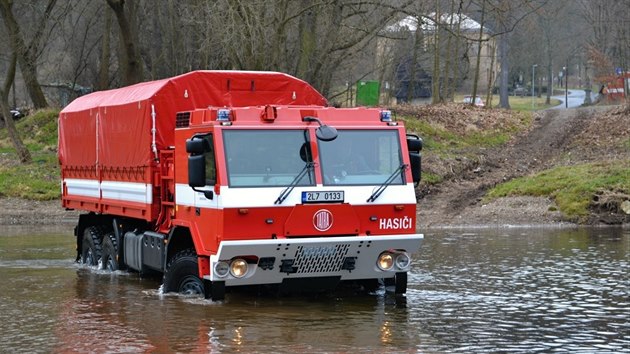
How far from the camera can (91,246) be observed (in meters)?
20.0

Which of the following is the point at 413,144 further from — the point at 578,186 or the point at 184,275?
the point at 578,186

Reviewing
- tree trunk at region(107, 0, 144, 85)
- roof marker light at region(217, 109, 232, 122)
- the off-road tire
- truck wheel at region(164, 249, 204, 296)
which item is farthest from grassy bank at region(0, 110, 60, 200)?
roof marker light at region(217, 109, 232, 122)

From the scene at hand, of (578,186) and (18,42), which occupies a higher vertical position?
(18,42)

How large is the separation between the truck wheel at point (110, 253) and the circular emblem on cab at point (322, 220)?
6.02m

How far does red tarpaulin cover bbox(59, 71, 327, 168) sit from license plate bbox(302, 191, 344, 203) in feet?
11.4

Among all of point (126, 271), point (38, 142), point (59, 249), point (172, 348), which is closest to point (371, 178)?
point (172, 348)

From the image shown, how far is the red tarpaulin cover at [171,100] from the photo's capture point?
54.3ft

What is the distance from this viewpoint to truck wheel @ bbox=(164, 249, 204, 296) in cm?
1466

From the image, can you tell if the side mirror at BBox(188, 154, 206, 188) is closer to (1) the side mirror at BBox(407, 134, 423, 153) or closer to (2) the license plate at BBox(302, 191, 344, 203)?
(2) the license plate at BBox(302, 191, 344, 203)

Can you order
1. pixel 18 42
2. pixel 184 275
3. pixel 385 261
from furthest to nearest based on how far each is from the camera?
pixel 18 42 → pixel 184 275 → pixel 385 261

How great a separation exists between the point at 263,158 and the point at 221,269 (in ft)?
4.94

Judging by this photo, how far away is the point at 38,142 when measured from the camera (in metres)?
41.8

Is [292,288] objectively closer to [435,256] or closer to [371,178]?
[371,178]

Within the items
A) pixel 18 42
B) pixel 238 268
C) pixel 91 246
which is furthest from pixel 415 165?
pixel 18 42
